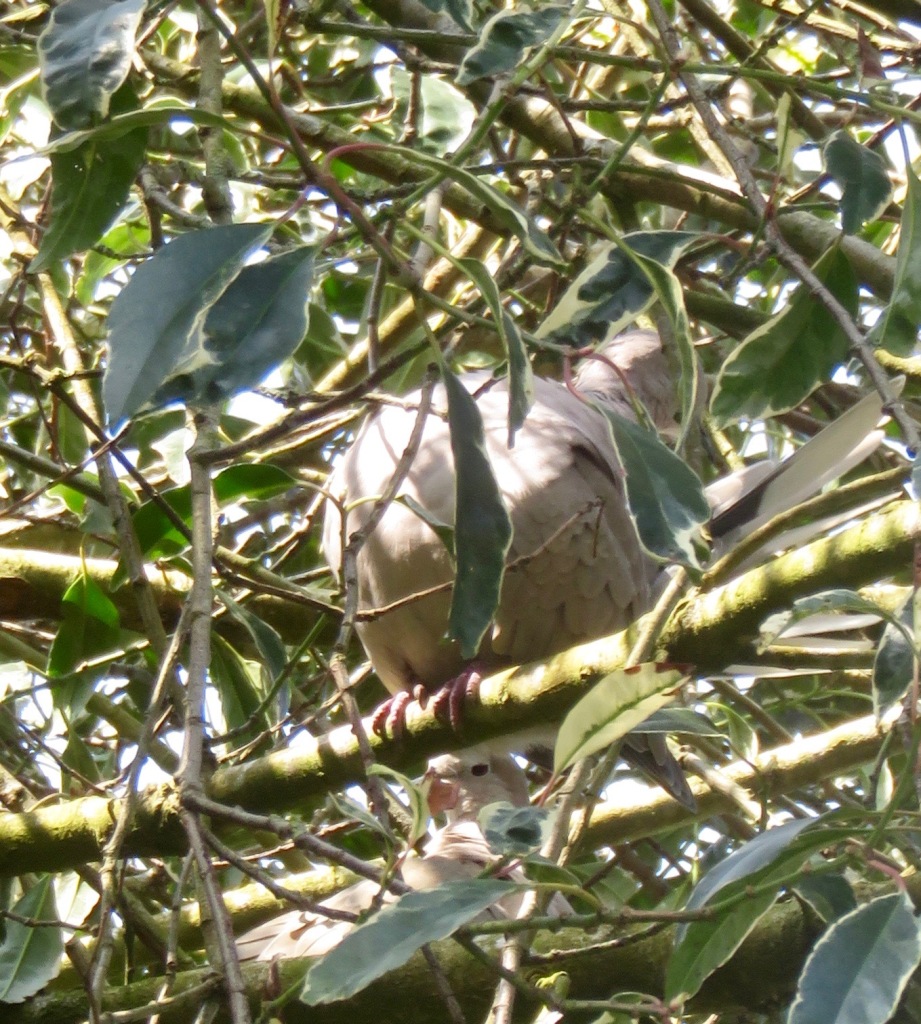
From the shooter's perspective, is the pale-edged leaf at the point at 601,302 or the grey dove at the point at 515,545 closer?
the pale-edged leaf at the point at 601,302

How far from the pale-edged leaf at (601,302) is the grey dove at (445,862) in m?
0.72

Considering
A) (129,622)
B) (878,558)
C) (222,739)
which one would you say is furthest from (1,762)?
(878,558)

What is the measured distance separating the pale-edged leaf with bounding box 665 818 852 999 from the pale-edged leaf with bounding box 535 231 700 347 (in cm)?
53

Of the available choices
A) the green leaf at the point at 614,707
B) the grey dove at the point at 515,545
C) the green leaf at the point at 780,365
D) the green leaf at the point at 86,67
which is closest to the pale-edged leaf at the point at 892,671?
the green leaf at the point at 614,707

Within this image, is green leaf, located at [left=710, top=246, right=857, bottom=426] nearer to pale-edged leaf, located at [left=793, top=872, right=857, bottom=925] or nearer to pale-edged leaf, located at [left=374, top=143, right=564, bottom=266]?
pale-edged leaf, located at [left=374, top=143, right=564, bottom=266]

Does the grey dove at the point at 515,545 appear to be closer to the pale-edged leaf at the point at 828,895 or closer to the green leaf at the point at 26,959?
the green leaf at the point at 26,959

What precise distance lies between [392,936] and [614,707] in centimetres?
27

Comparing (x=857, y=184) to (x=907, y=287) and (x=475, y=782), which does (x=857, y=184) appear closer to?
(x=907, y=287)

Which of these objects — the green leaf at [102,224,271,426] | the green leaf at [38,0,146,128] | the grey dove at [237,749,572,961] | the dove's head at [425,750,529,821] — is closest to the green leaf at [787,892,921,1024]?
the green leaf at [102,224,271,426]

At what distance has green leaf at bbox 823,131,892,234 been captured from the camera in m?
1.51

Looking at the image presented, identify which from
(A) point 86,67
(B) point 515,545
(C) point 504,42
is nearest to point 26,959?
(B) point 515,545

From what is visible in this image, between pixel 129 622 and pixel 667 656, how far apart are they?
4.86ft

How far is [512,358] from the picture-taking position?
1151mm

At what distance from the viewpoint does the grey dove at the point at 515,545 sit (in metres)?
→ 2.28
